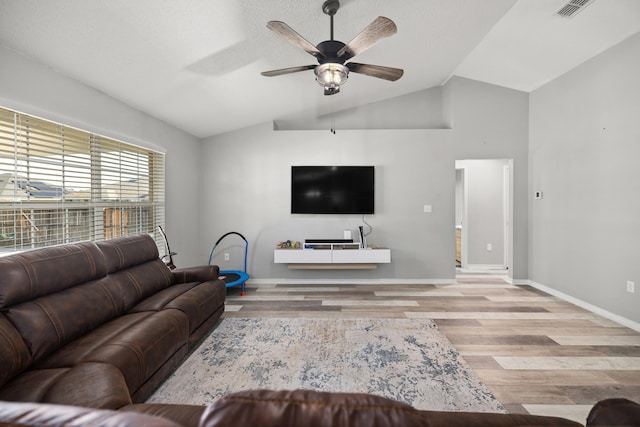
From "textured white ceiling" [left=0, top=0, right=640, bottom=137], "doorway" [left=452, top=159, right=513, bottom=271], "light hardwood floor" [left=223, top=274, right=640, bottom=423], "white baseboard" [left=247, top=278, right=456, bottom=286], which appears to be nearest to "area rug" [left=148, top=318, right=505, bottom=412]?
"light hardwood floor" [left=223, top=274, right=640, bottom=423]

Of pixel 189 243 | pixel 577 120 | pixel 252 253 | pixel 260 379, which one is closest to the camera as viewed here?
pixel 260 379

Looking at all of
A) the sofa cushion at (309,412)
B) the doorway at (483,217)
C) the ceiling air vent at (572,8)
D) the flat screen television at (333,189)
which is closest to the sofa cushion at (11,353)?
the sofa cushion at (309,412)

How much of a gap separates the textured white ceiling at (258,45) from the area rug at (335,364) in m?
2.65

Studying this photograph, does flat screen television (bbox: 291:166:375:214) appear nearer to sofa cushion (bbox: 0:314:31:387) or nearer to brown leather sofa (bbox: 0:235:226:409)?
brown leather sofa (bbox: 0:235:226:409)

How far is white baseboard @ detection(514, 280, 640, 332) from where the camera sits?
117 inches

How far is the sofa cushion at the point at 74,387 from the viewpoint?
1.24 meters

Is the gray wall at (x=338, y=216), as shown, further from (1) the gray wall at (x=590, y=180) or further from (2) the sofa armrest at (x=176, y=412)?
(2) the sofa armrest at (x=176, y=412)

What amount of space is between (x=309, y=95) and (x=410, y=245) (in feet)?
9.40

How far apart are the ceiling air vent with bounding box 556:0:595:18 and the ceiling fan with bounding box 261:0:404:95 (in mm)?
1993

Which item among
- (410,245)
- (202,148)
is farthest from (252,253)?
(410,245)

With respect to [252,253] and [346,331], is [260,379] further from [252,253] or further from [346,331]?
[252,253]

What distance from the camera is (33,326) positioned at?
63.6 inches

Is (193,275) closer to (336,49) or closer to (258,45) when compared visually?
(258,45)

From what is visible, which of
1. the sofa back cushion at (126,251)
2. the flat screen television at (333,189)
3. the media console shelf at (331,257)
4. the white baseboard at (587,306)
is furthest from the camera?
the flat screen television at (333,189)
